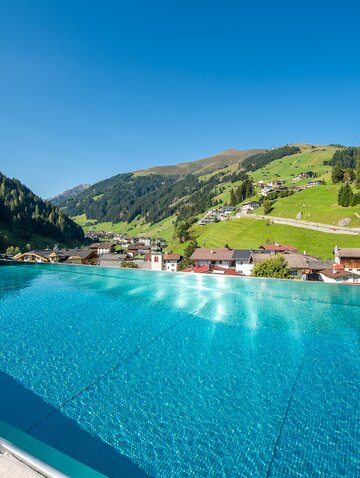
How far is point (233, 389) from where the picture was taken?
6.79 m

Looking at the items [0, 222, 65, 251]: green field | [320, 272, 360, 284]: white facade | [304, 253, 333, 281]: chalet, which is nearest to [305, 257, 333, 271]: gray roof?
[304, 253, 333, 281]: chalet

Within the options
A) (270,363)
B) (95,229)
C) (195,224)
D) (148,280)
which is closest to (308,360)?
(270,363)

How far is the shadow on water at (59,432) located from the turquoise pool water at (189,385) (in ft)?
0.07

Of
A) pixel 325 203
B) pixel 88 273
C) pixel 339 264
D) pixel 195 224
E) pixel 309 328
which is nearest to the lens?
pixel 309 328

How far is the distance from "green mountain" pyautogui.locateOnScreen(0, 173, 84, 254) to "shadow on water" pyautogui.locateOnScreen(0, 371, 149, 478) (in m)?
76.4

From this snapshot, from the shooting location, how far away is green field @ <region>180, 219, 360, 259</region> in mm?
53500

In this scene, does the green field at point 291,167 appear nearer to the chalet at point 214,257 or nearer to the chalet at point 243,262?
the chalet at point 214,257

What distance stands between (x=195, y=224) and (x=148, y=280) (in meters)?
77.3

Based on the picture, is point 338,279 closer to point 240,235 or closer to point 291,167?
point 240,235

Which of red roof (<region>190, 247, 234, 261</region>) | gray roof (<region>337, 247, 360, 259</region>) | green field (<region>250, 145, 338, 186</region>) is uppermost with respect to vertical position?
green field (<region>250, 145, 338, 186</region>)

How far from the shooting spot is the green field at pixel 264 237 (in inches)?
2106

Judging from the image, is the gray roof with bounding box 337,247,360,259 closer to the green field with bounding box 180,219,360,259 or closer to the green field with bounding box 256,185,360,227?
the green field with bounding box 180,219,360,259

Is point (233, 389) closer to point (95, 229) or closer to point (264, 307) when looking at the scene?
point (264, 307)

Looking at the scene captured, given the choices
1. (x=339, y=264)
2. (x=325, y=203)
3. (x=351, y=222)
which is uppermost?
(x=325, y=203)
